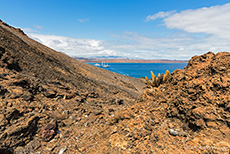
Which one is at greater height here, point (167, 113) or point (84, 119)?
point (167, 113)

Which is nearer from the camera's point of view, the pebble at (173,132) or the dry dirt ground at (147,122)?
the dry dirt ground at (147,122)

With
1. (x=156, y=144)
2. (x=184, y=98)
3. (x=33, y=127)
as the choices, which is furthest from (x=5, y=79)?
(x=184, y=98)

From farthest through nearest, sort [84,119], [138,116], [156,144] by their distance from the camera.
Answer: [84,119]
[138,116]
[156,144]

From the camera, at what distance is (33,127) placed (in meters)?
3.88

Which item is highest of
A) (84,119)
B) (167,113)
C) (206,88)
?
(206,88)

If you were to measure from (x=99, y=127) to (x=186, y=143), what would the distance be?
259 centimetres

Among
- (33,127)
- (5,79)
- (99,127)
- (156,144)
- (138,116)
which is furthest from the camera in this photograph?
(5,79)

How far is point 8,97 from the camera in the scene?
4426 millimetres

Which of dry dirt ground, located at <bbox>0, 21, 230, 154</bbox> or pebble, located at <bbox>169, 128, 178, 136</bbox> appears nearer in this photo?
dry dirt ground, located at <bbox>0, 21, 230, 154</bbox>

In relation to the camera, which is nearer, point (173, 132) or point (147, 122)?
point (173, 132)

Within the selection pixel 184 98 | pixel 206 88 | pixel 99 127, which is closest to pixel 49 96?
pixel 99 127

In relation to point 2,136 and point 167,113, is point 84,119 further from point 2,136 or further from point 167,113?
point 167,113

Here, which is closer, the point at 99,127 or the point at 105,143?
Answer: the point at 105,143

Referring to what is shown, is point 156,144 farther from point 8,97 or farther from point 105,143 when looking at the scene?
point 8,97
